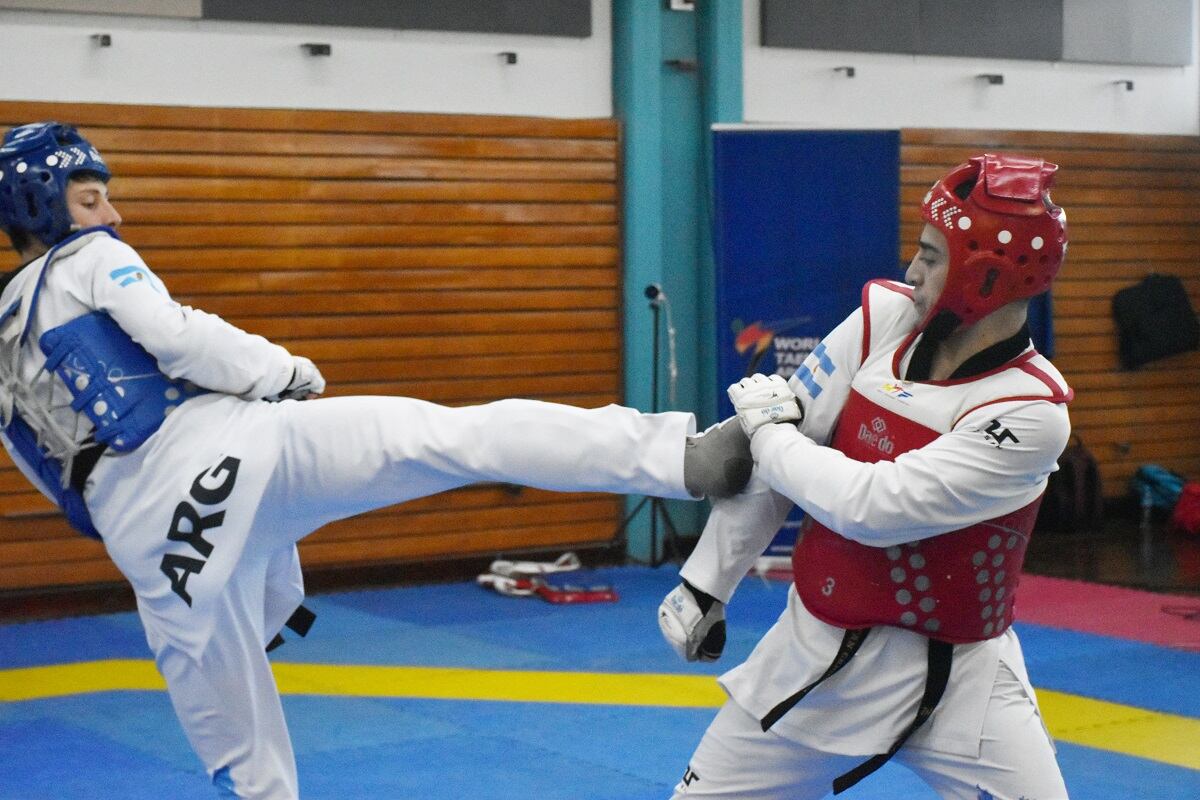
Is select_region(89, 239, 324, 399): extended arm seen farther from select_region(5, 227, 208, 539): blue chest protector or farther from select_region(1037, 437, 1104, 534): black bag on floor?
select_region(1037, 437, 1104, 534): black bag on floor

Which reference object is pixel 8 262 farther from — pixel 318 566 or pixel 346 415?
pixel 346 415

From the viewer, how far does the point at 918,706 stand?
316 centimetres

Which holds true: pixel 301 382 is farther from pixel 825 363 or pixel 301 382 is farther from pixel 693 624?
pixel 825 363

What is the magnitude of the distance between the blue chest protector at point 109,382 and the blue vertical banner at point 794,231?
6.12 meters

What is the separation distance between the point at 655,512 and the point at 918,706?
710 cm

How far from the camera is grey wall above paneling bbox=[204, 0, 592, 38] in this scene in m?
9.02

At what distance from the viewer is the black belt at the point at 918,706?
124 inches

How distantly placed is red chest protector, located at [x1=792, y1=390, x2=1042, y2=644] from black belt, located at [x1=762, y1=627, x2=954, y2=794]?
3 centimetres

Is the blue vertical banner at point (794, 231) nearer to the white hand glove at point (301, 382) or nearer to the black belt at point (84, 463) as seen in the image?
the white hand glove at point (301, 382)

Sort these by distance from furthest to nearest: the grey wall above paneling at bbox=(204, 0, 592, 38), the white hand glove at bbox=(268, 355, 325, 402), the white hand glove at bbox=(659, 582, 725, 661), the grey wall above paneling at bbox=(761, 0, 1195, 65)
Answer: the grey wall above paneling at bbox=(761, 0, 1195, 65) → the grey wall above paneling at bbox=(204, 0, 592, 38) → the white hand glove at bbox=(268, 355, 325, 402) → the white hand glove at bbox=(659, 582, 725, 661)

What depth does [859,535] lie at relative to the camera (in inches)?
120

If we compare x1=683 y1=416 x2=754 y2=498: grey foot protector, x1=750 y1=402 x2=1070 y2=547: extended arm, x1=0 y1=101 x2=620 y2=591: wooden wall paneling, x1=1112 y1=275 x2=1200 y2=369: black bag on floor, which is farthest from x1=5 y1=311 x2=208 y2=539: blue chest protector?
x1=1112 y1=275 x2=1200 y2=369: black bag on floor

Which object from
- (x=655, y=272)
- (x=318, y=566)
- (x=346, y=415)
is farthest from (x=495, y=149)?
(x=346, y=415)

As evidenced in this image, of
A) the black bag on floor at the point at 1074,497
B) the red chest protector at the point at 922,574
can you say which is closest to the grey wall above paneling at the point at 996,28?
the black bag on floor at the point at 1074,497
